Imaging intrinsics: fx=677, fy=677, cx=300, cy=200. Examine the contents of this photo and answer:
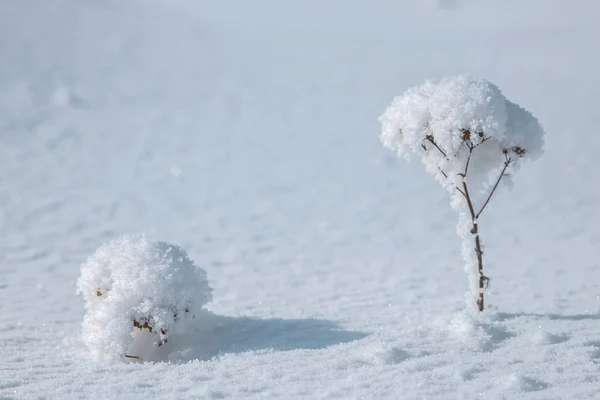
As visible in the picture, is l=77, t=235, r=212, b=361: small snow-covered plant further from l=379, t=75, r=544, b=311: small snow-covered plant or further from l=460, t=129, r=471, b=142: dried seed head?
l=460, t=129, r=471, b=142: dried seed head

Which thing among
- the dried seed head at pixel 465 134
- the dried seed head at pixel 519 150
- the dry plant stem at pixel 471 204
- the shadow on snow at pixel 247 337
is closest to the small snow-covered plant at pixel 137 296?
the shadow on snow at pixel 247 337

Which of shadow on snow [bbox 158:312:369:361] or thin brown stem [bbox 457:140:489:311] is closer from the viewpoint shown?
shadow on snow [bbox 158:312:369:361]

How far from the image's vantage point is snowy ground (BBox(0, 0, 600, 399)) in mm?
6223

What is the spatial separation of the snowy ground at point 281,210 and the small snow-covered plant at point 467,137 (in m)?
1.27

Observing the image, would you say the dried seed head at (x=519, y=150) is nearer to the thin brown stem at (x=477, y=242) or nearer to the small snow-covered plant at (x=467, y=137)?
the small snow-covered plant at (x=467, y=137)

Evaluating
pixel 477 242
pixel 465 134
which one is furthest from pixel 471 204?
pixel 465 134

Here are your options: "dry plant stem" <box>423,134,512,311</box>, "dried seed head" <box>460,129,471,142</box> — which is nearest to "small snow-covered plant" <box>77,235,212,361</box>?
"dry plant stem" <box>423,134,512,311</box>

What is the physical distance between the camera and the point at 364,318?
831 centimetres

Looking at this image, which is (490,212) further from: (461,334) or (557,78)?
(557,78)

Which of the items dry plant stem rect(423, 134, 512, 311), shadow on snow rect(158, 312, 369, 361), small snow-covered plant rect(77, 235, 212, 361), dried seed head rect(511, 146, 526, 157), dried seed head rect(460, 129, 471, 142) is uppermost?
dried seed head rect(460, 129, 471, 142)

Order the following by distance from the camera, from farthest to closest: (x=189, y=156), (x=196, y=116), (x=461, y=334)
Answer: (x=196, y=116)
(x=189, y=156)
(x=461, y=334)

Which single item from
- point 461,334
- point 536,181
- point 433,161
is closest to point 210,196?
point 536,181

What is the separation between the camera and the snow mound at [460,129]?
272 inches

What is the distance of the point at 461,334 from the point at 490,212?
8793mm
